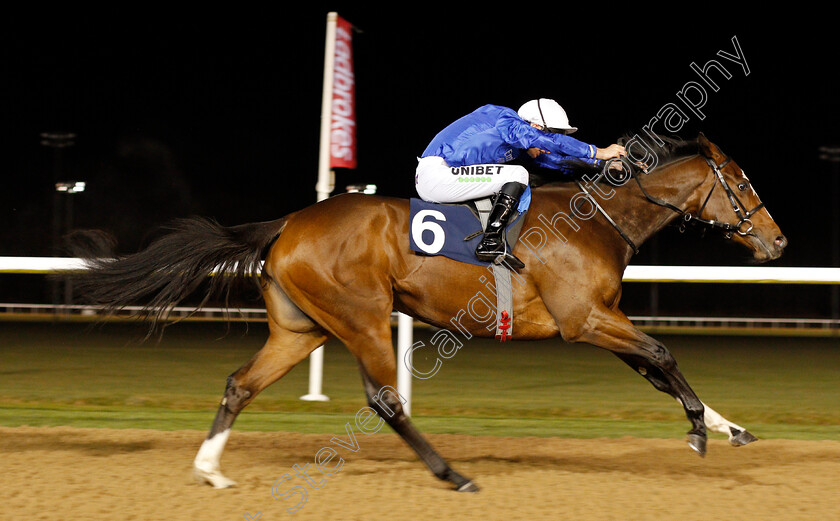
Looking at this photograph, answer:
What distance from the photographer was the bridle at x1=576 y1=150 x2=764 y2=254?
4426 mm

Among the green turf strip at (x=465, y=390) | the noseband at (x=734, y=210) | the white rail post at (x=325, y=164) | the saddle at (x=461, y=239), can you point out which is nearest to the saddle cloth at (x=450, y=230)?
the saddle at (x=461, y=239)

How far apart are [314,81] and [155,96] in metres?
5.06

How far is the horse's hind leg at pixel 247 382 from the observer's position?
3.97 meters

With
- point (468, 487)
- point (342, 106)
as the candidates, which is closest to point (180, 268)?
point (468, 487)

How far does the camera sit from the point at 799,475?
4.20 metres

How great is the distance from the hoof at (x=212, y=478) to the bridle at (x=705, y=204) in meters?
2.23

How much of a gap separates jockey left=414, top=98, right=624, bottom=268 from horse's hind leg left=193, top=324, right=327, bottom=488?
0.97 metres

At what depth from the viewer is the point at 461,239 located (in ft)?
13.8

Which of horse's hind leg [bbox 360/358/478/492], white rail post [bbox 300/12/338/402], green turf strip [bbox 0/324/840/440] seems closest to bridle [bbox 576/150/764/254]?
horse's hind leg [bbox 360/358/478/492]

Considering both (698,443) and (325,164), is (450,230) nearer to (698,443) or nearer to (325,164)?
(698,443)

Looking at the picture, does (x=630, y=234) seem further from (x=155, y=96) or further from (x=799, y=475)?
(x=155, y=96)

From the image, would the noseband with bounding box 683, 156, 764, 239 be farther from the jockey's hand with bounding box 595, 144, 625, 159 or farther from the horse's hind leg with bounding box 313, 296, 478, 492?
the horse's hind leg with bounding box 313, 296, 478, 492

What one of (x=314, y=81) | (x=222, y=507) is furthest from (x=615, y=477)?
(x=314, y=81)

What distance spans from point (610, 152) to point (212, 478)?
96.1 inches
